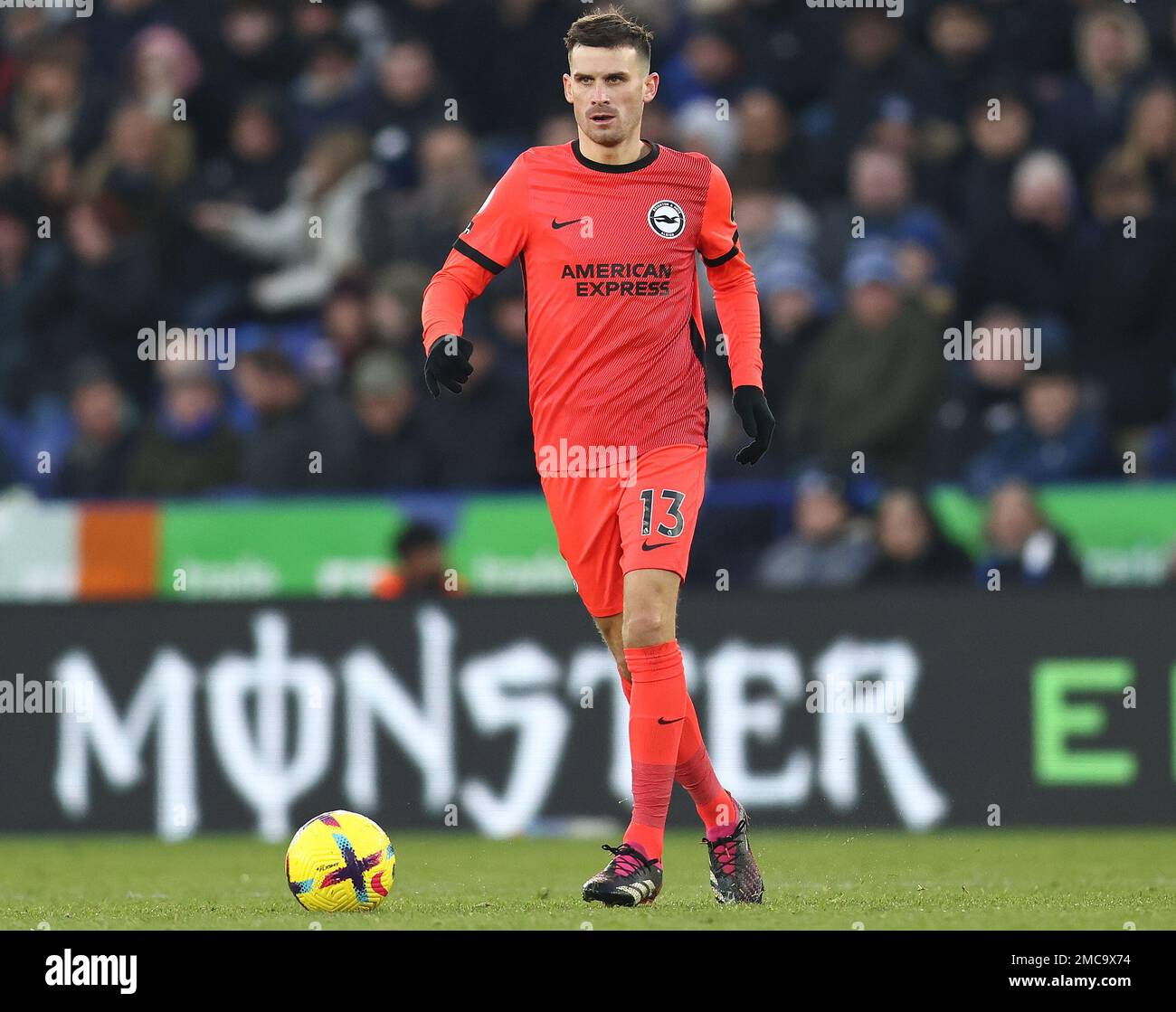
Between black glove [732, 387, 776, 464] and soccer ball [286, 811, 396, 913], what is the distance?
155 centimetres

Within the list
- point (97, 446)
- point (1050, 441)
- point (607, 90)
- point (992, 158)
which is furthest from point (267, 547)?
point (607, 90)

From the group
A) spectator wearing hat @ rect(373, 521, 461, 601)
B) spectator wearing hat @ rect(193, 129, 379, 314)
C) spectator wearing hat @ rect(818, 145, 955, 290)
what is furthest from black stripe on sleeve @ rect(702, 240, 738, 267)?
spectator wearing hat @ rect(193, 129, 379, 314)

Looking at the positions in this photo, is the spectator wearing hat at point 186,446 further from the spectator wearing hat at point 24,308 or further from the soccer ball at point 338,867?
the soccer ball at point 338,867

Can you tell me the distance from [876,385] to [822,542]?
3.08 feet

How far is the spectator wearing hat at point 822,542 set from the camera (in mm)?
10180

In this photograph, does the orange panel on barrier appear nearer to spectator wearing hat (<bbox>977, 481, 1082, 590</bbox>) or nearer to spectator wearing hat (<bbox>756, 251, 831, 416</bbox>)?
spectator wearing hat (<bbox>756, 251, 831, 416</bbox>)

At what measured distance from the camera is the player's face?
6086 millimetres

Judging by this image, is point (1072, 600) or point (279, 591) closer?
point (1072, 600)

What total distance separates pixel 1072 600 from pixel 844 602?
3.29ft

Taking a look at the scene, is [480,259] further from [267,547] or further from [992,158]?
[992,158]

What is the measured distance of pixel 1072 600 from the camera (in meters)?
9.48

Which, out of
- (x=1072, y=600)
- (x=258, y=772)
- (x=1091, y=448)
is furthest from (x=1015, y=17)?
(x=258, y=772)

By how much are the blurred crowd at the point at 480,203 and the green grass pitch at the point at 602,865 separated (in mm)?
1832

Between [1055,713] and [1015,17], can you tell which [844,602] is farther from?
[1015,17]
